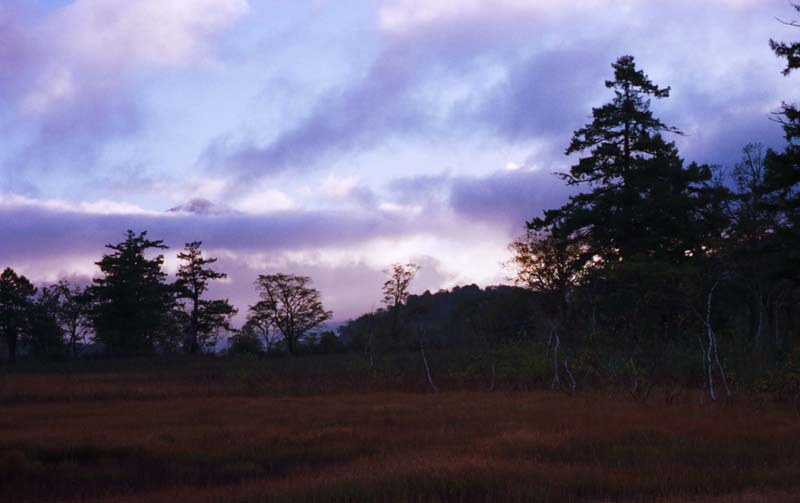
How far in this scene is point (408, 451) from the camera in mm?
14383

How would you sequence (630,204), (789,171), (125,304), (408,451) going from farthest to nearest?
(125,304) < (630,204) < (789,171) < (408,451)

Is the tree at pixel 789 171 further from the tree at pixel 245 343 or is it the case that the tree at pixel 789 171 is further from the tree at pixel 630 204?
the tree at pixel 245 343

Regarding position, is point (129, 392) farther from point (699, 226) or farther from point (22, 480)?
point (699, 226)

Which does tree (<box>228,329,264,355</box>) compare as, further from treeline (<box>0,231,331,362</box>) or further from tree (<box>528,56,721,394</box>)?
tree (<box>528,56,721,394</box>)

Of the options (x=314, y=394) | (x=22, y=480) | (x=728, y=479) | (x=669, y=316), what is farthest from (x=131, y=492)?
(x=669, y=316)

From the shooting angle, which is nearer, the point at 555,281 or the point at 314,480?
the point at 314,480

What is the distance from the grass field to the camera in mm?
11078

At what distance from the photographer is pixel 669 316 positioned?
27.7 m

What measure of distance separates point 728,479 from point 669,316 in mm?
17064

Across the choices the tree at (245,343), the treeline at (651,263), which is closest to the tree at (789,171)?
the treeline at (651,263)

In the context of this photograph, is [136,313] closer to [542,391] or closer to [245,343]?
[245,343]

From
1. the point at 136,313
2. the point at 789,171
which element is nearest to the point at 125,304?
the point at 136,313

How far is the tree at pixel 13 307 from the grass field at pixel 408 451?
158 feet

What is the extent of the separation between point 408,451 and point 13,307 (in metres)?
63.4
